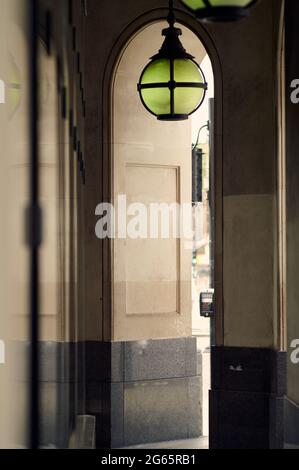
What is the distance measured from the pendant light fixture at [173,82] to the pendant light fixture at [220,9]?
3.88m

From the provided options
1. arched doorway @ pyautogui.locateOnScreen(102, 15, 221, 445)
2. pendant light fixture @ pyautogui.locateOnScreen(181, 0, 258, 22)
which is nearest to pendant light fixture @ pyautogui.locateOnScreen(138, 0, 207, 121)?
arched doorway @ pyautogui.locateOnScreen(102, 15, 221, 445)

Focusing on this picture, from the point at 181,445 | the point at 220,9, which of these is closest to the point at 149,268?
the point at 181,445

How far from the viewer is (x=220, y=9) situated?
511cm

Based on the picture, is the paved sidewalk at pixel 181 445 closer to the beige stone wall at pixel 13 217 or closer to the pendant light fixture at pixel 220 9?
the pendant light fixture at pixel 220 9

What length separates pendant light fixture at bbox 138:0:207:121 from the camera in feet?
30.2

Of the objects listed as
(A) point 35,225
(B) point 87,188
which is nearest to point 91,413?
(B) point 87,188

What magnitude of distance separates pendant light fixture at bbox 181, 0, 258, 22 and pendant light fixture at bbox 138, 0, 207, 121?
12.7ft

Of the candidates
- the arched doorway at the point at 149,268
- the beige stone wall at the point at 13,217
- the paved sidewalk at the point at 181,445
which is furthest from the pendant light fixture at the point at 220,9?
the paved sidewalk at the point at 181,445

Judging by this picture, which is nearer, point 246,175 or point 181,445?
point 246,175

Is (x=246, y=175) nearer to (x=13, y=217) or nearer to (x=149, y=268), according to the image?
(x=149, y=268)

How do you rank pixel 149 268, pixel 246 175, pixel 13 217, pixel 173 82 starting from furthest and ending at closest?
pixel 149 268
pixel 246 175
pixel 173 82
pixel 13 217

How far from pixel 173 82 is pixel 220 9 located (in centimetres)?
409

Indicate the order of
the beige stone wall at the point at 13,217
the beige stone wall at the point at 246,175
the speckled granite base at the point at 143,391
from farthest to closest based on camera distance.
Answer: the speckled granite base at the point at 143,391
the beige stone wall at the point at 246,175
the beige stone wall at the point at 13,217

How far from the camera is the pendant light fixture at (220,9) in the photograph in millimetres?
5004
